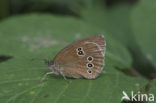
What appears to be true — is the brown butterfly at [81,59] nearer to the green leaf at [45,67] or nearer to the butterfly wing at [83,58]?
the butterfly wing at [83,58]

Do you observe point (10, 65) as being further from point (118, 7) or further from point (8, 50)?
point (118, 7)

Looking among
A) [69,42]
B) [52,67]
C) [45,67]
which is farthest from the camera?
[69,42]

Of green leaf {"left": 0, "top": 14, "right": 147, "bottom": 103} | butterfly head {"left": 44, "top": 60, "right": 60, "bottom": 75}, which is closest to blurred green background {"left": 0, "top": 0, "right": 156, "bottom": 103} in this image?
green leaf {"left": 0, "top": 14, "right": 147, "bottom": 103}

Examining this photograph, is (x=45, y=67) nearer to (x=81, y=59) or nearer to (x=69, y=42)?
(x=81, y=59)

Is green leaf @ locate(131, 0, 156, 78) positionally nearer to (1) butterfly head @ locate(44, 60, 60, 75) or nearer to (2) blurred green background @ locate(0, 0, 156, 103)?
(2) blurred green background @ locate(0, 0, 156, 103)

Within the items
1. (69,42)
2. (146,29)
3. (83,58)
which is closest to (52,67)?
(83,58)

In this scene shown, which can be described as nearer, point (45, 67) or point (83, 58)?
point (83, 58)
